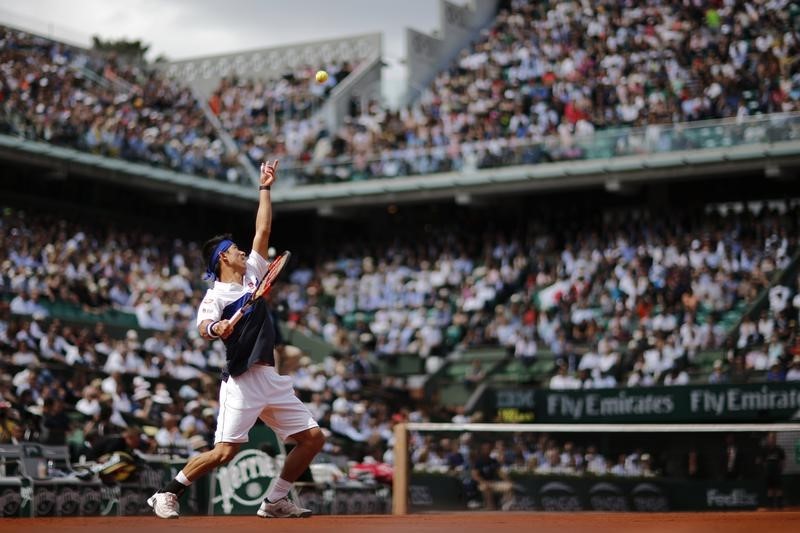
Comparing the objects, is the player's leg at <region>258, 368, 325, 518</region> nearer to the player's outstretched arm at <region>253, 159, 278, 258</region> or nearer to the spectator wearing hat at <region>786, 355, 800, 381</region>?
the player's outstretched arm at <region>253, 159, 278, 258</region>

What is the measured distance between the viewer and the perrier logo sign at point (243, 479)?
1531 cm

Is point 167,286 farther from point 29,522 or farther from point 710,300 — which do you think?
point 29,522

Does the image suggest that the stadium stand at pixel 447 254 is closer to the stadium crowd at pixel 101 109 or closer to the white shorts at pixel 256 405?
the stadium crowd at pixel 101 109

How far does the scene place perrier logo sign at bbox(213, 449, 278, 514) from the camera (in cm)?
1531

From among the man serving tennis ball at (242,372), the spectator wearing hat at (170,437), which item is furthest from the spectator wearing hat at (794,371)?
the man serving tennis ball at (242,372)

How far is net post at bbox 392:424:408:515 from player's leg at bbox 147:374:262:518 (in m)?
5.22

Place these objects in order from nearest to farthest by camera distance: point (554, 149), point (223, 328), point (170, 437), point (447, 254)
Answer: point (223, 328) → point (170, 437) → point (554, 149) → point (447, 254)

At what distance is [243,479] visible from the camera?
15.4 meters

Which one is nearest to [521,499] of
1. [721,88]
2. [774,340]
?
[774,340]

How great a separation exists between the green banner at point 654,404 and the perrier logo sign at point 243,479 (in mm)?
9275

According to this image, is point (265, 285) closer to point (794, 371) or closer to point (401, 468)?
point (401, 468)

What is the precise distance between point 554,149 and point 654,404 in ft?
27.5

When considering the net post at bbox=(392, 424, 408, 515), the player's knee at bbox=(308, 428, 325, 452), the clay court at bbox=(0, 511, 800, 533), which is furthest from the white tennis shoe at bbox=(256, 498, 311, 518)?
the net post at bbox=(392, 424, 408, 515)

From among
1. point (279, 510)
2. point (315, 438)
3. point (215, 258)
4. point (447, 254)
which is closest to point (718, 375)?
point (447, 254)
